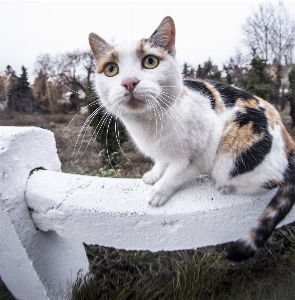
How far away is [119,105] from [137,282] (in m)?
0.78

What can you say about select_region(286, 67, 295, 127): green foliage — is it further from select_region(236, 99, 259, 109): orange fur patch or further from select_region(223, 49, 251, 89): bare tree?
select_region(236, 99, 259, 109): orange fur patch

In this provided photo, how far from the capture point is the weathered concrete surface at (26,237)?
2.98ft

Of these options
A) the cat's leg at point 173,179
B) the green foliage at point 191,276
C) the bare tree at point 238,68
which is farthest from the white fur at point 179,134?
the green foliage at point 191,276

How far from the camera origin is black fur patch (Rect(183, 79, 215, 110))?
1.04 meters

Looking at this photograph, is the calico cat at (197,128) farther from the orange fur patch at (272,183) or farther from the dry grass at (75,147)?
the dry grass at (75,147)

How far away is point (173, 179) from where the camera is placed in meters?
0.95

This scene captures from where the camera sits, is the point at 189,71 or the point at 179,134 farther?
the point at 189,71

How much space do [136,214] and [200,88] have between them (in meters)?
0.55

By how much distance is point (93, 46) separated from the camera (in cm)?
87

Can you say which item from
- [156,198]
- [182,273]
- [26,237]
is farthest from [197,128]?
[26,237]

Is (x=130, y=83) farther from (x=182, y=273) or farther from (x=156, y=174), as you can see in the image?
(x=182, y=273)

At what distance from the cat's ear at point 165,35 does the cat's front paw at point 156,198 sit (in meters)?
0.47

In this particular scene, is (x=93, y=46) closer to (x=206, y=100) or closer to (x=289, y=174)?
(x=206, y=100)

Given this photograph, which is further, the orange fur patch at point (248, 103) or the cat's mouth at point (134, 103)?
the orange fur patch at point (248, 103)
